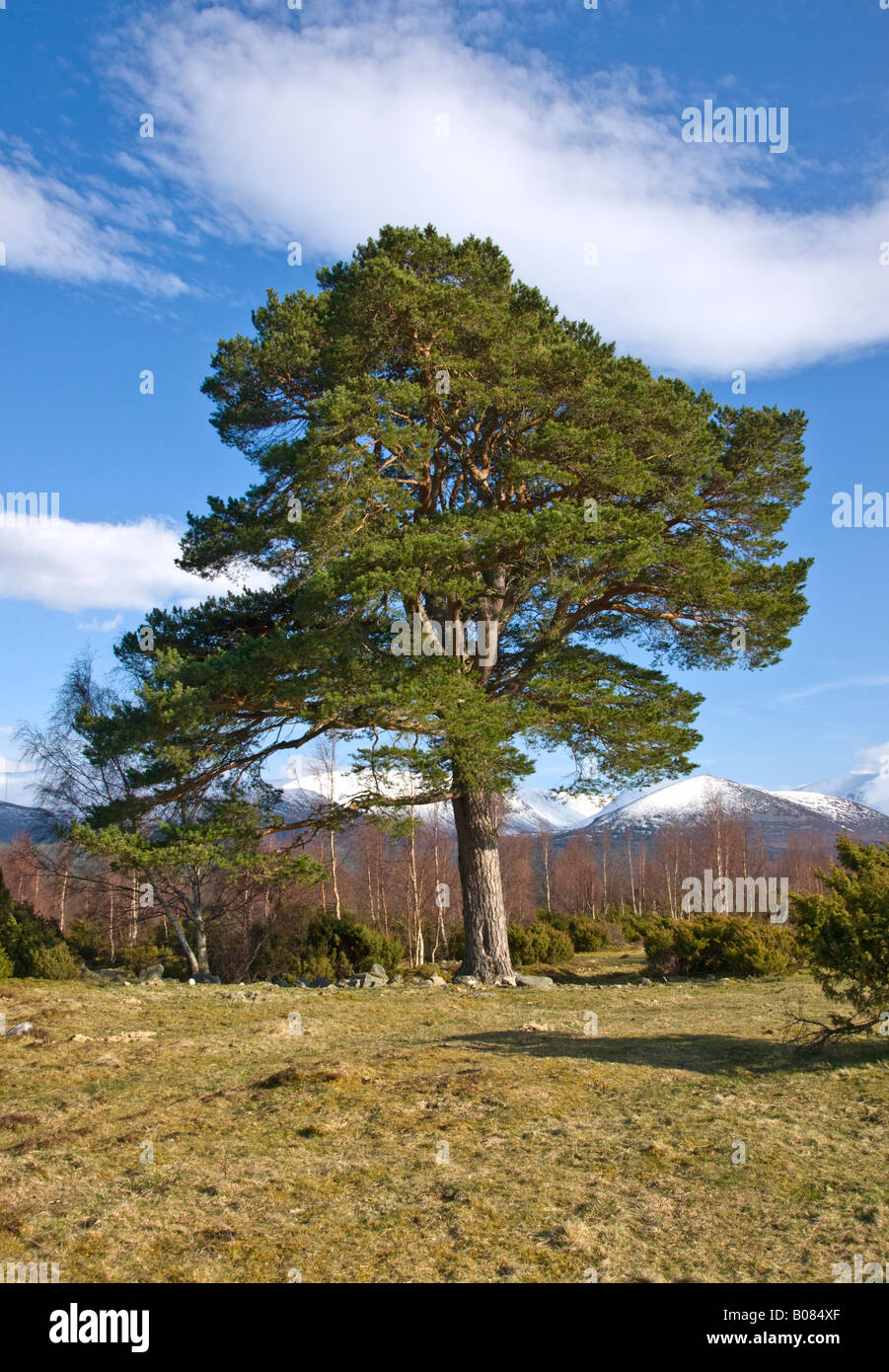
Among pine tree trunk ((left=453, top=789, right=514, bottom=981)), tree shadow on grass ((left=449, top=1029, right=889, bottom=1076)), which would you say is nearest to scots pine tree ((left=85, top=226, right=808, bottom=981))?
pine tree trunk ((left=453, top=789, right=514, bottom=981))

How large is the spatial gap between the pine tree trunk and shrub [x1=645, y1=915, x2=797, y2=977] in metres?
4.24

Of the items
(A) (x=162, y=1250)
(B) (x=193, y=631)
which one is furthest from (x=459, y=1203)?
(B) (x=193, y=631)

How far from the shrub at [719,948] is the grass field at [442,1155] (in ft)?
25.4

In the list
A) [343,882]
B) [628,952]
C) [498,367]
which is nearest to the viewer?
[498,367]

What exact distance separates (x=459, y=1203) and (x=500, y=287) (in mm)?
14548

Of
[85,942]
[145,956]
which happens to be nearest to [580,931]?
[145,956]

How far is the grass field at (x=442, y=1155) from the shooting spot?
12.7 feet

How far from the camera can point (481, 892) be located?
15930mm

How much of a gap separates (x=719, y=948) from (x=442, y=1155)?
14.1 metres

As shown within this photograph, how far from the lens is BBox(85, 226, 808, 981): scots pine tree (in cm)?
1323

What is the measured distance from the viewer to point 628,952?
27.9m

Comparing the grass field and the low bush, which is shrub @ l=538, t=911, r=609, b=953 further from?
the grass field

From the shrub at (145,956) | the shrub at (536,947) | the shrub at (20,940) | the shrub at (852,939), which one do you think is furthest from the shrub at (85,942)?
the shrub at (852,939)
